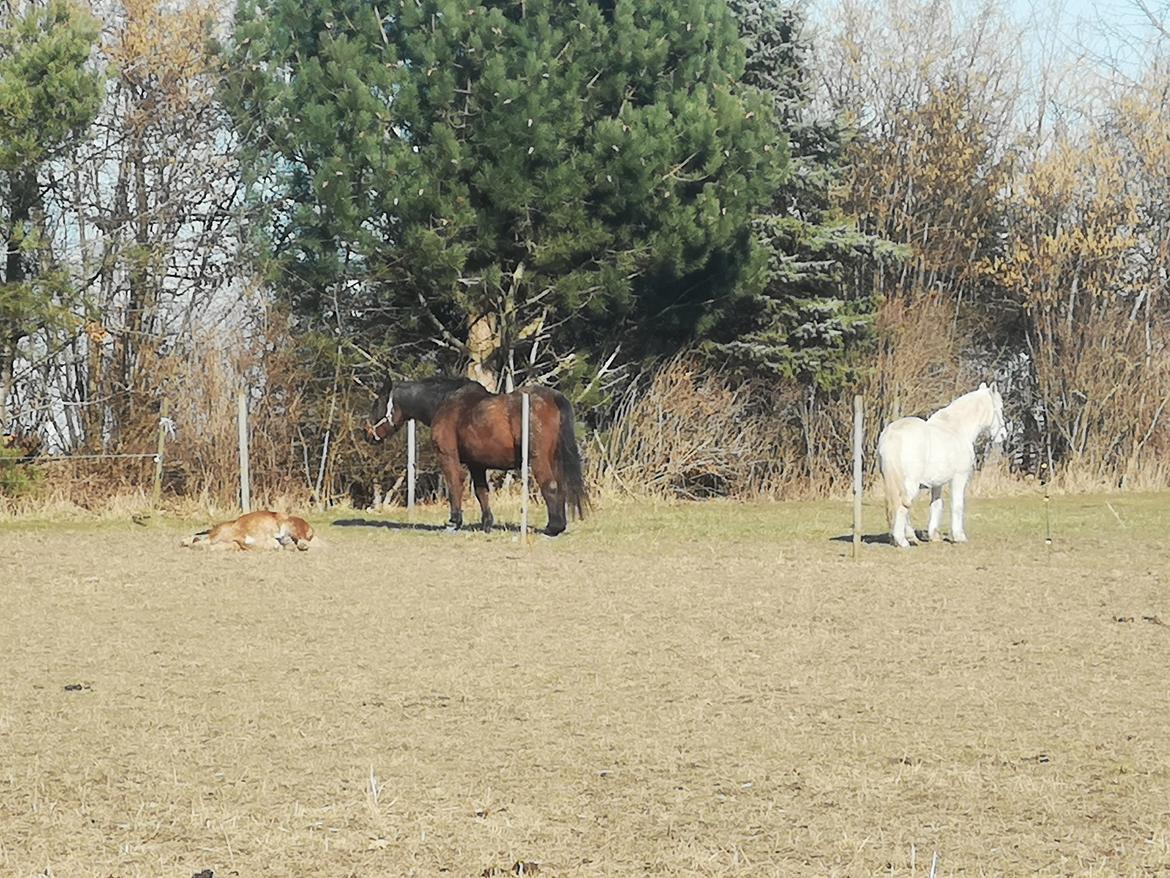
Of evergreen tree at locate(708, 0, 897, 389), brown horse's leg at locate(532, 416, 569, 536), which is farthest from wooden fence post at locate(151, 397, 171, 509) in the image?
evergreen tree at locate(708, 0, 897, 389)

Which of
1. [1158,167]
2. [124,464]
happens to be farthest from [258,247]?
[1158,167]

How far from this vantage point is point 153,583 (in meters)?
13.6

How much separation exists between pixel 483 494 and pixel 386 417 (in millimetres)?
1378

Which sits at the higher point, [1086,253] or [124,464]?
[1086,253]

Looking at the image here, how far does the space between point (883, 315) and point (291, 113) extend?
10.8 metres

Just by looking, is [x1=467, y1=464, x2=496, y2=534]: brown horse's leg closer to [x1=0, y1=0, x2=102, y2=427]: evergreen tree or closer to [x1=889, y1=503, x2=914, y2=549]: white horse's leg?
[x1=889, y1=503, x2=914, y2=549]: white horse's leg

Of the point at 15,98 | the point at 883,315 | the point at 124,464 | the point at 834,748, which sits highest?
the point at 15,98

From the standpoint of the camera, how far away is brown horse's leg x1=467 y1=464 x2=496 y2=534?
62.0ft

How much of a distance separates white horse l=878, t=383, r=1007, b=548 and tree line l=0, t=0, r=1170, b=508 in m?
7.91

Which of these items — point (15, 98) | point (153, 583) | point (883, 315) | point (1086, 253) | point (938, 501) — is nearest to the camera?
point (153, 583)

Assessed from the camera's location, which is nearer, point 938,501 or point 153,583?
point 153,583

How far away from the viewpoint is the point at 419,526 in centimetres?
1986

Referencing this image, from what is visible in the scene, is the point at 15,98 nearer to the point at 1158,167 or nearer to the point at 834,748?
the point at 834,748

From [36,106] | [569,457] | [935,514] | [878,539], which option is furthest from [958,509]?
[36,106]
